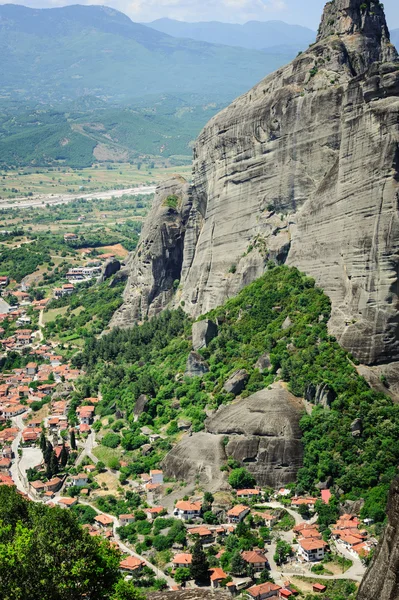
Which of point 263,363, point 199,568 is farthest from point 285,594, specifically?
point 263,363

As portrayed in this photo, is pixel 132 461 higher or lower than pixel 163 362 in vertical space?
lower

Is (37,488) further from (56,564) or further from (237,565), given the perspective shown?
(56,564)

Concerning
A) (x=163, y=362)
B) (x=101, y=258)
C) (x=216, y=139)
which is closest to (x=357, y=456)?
(x=163, y=362)

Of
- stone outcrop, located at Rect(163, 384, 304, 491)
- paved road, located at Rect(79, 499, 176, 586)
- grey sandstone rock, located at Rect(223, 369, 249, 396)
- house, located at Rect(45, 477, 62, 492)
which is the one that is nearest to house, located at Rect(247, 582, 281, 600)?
paved road, located at Rect(79, 499, 176, 586)

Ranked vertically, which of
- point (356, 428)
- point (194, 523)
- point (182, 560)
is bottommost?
point (182, 560)

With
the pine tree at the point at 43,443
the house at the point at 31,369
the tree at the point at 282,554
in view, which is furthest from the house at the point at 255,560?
the house at the point at 31,369

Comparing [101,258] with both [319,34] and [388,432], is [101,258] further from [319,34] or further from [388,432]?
[388,432]

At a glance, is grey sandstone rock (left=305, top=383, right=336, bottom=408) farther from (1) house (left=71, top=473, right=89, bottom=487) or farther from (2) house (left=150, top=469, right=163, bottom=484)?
(1) house (left=71, top=473, right=89, bottom=487)
